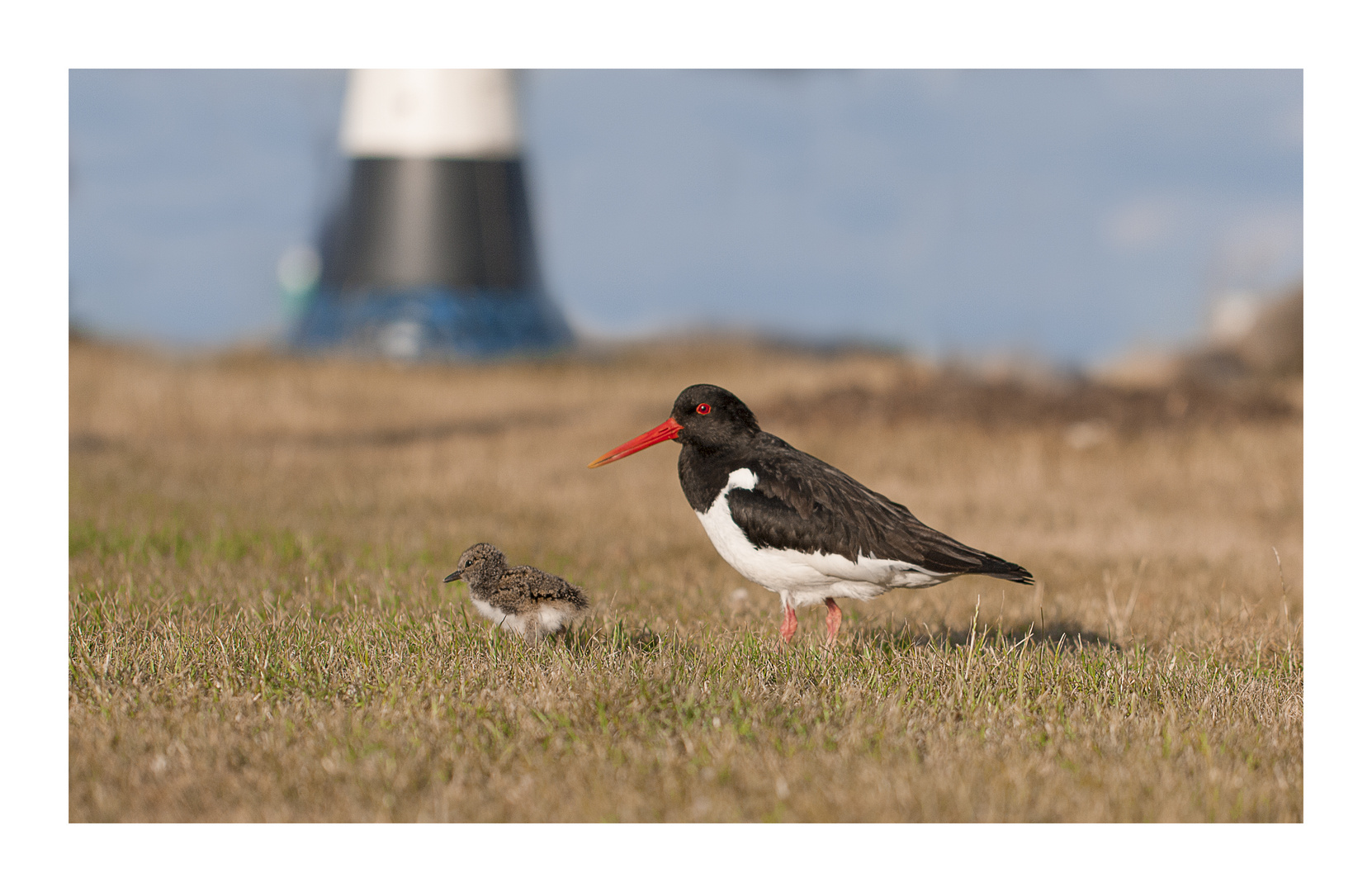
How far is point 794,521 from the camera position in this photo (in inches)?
203

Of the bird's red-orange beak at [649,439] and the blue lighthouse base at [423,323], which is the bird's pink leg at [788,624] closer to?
the bird's red-orange beak at [649,439]

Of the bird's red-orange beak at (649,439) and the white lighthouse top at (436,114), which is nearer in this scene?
the bird's red-orange beak at (649,439)

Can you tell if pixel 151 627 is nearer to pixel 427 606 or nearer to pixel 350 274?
pixel 427 606

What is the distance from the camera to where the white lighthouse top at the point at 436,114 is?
19609mm

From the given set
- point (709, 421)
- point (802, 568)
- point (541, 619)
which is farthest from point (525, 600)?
point (802, 568)

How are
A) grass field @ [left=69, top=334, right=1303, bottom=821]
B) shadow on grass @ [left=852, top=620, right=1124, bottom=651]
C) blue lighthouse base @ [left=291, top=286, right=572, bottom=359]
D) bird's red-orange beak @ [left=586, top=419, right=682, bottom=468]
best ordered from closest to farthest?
grass field @ [left=69, top=334, right=1303, bottom=821], bird's red-orange beak @ [left=586, top=419, right=682, bottom=468], shadow on grass @ [left=852, top=620, right=1124, bottom=651], blue lighthouse base @ [left=291, top=286, right=572, bottom=359]

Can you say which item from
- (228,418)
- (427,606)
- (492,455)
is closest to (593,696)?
(427,606)

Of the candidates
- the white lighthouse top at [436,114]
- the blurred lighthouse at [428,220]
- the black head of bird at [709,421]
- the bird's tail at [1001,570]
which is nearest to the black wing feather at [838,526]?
the bird's tail at [1001,570]

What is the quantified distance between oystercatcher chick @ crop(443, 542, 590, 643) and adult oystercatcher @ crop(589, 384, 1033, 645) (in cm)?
66

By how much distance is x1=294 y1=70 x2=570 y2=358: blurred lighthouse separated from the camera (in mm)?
19750

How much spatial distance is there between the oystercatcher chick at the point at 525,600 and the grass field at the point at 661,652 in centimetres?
16

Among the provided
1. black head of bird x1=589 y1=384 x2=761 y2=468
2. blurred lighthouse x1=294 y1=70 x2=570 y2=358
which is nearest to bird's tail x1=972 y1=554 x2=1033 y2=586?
black head of bird x1=589 y1=384 x2=761 y2=468

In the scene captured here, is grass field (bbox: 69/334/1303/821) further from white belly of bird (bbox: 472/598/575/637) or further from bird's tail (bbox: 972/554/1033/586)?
bird's tail (bbox: 972/554/1033/586)

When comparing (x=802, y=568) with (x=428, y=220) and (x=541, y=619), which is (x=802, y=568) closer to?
(x=541, y=619)
